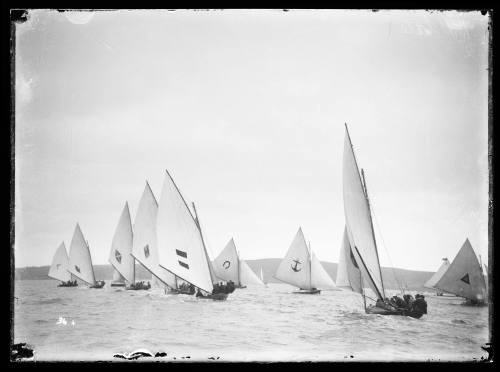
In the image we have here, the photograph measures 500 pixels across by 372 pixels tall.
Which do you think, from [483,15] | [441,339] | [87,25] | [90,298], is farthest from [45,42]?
[441,339]

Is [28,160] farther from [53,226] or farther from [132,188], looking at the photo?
[132,188]

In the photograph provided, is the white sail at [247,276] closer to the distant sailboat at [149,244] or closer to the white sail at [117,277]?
the distant sailboat at [149,244]

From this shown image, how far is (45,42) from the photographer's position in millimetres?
8836

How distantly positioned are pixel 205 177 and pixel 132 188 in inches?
48.3

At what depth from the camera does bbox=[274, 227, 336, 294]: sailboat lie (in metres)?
9.56

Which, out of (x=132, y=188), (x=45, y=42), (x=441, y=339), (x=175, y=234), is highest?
(x=45, y=42)

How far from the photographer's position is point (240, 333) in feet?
29.1

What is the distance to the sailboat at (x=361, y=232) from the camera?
9.24m

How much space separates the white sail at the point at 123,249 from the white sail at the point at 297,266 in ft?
9.09

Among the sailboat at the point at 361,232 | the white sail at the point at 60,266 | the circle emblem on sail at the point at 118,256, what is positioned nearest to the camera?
the white sail at the point at 60,266

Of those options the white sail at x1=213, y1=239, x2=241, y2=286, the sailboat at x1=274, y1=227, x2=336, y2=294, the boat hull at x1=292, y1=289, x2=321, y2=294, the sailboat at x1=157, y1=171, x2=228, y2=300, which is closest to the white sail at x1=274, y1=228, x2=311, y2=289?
the sailboat at x1=274, y1=227, x2=336, y2=294

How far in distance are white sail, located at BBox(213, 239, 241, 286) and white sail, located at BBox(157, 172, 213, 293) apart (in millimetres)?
388

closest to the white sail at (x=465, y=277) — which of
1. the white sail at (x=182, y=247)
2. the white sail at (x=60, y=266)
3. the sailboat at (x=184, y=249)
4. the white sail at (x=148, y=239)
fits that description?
the sailboat at (x=184, y=249)

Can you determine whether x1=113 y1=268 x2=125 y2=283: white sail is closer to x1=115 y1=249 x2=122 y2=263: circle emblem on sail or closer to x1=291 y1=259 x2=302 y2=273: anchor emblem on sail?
x1=115 y1=249 x2=122 y2=263: circle emblem on sail
